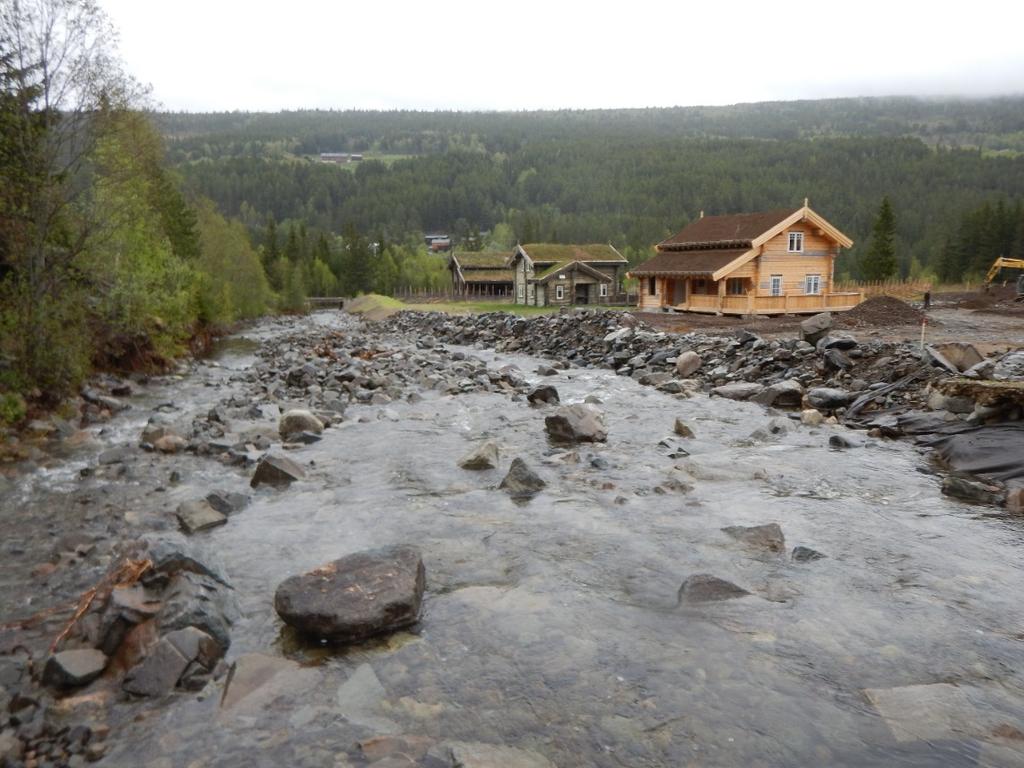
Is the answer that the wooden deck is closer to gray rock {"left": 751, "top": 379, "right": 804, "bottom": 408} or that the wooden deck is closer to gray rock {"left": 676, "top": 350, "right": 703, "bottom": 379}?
gray rock {"left": 676, "top": 350, "right": 703, "bottom": 379}

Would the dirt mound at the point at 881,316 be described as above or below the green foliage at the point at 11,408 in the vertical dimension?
below

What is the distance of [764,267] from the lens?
113ft

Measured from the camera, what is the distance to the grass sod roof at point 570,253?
5688 centimetres

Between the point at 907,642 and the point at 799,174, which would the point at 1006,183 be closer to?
the point at 799,174

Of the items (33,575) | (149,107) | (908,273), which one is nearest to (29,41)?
(149,107)

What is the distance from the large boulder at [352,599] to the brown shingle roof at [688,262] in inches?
1189

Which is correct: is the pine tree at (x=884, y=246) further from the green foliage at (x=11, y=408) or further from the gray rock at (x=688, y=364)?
the green foliage at (x=11, y=408)

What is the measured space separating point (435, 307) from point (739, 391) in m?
41.7

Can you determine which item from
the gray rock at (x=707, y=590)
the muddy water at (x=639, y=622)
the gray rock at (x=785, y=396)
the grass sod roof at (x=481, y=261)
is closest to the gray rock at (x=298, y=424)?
the muddy water at (x=639, y=622)

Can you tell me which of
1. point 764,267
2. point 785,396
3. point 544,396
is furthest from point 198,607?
point 764,267

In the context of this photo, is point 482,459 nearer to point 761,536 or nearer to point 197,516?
point 197,516

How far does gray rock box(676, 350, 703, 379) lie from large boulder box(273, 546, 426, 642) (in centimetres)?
1478

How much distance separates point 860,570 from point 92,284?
1845cm

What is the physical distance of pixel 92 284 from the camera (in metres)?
17.3
